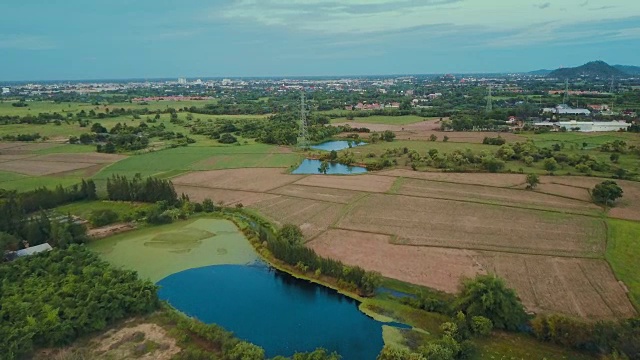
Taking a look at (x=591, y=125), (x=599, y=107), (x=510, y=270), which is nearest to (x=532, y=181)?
(x=510, y=270)

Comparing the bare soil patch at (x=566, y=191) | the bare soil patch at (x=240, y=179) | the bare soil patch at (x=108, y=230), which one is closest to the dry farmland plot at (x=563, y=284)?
the bare soil patch at (x=566, y=191)

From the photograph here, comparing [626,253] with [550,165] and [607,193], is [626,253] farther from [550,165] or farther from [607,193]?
[550,165]

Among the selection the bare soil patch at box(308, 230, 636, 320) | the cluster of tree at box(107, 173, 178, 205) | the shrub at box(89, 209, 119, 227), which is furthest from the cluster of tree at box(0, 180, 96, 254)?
the bare soil patch at box(308, 230, 636, 320)

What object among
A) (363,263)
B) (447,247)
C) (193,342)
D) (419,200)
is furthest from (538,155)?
(193,342)

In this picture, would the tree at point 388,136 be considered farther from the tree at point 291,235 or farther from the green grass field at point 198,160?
the tree at point 291,235

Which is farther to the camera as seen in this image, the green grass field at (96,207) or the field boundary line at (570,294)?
the green grass field at (96,207)

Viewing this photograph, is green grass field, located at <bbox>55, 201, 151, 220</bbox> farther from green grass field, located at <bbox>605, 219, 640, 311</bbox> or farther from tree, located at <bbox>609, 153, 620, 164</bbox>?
tree, located at <bbox>609, 153, 620, 164</bbox>
